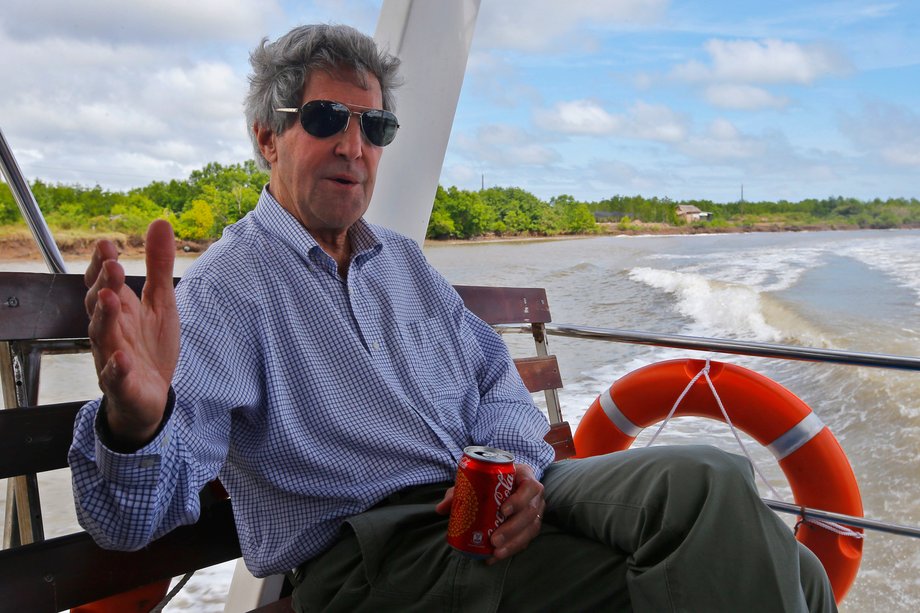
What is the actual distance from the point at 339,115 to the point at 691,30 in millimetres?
28847

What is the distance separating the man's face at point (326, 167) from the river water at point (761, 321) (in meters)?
0.68

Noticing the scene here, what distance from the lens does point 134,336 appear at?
866 millimetres

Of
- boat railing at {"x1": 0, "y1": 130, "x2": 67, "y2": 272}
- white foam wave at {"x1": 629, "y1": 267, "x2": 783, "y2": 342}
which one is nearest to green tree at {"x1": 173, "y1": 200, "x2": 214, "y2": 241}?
boat railing at {"x1": 0, "y1": 130, "x2": 67, "y2": 272}

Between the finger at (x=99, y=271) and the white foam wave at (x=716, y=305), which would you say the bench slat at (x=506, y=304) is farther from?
the white foam wave at (x=716, y=305)

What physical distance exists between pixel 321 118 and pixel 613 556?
944mm

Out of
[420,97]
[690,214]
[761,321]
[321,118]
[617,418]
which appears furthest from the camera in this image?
[690,214]

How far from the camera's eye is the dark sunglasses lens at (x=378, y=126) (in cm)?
152

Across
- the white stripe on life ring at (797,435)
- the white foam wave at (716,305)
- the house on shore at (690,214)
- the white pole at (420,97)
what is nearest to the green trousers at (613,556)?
the white stripe on life ring at (797,435)

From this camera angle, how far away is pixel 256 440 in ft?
4.08

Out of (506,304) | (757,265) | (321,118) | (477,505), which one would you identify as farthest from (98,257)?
(757,265)

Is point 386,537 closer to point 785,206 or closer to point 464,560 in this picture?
point 464,560

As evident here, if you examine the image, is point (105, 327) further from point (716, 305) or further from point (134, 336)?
point (716, 305)

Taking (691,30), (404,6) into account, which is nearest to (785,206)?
(691,30)

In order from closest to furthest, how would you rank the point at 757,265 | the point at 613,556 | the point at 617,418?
1. the point at 613,556
2. the point at 617,418
3. the point at 757,265
